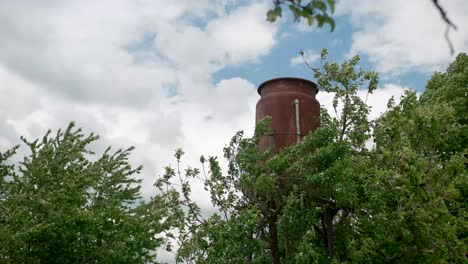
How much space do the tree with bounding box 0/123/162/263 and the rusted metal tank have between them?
14.4 feet

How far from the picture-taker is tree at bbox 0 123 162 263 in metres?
13.3

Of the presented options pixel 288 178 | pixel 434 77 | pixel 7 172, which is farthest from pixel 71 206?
pixel 434 77

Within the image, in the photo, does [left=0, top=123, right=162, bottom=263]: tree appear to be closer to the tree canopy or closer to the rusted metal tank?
the tree canopy

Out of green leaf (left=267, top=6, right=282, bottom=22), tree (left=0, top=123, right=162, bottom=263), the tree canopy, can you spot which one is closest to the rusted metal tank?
the tree canopy

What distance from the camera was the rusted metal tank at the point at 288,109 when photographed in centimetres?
1433

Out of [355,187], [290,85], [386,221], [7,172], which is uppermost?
[290,85]

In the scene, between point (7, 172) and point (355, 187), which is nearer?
point (355, 187)

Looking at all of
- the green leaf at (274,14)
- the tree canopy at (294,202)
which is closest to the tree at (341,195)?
the tree canopy at (294,202)

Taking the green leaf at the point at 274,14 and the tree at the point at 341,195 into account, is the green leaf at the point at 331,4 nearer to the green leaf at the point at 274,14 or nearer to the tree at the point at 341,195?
the green leaf at the point at 274,14

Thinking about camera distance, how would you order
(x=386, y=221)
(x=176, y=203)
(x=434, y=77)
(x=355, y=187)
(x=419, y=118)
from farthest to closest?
(x=434, y=77)
(x=176, y=203)
(x=419, y=118)
(x=355, y=187)
(x=386, y=221)

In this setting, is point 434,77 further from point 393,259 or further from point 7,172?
point 7,172

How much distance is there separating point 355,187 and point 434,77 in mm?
11568

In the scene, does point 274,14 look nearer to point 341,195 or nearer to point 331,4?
point 331,4

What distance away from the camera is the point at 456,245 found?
37.8ft
